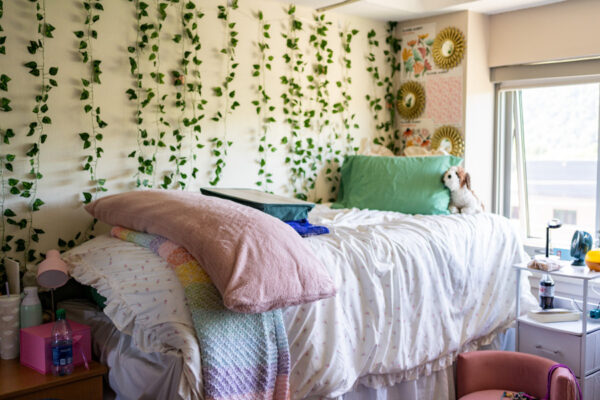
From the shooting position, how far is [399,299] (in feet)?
7.93

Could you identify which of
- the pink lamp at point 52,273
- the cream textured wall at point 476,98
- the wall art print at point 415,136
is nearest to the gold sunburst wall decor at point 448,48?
the cream textured wall at point 476,98

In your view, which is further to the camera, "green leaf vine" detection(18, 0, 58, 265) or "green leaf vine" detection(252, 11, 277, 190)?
"green leaf vine" detection(252, 11, 277, 190)

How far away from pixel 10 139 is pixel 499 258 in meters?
2.40

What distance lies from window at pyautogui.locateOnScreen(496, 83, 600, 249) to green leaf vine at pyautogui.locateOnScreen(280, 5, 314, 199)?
4.36 ft

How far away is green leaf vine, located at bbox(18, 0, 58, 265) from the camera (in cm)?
248

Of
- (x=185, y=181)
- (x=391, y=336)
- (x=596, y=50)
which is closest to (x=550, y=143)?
(x=596, y=50)

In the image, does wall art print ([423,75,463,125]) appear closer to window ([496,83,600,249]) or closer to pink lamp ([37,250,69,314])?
window ([496,83,600,249])

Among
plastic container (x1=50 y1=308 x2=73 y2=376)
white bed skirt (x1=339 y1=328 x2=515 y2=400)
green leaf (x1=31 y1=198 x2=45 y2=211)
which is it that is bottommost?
white bed skirt (x1=339 y1=328 x2=515 y2=400)

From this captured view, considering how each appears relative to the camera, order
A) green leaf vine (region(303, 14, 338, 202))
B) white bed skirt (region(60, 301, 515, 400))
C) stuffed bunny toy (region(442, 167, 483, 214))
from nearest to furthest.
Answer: white bed skirt (region(60, 301, 515, 400))
stuffed bunny toy (region(442, 167, 483, 214))
green leaf vine (region(303, 14, 338, 202))

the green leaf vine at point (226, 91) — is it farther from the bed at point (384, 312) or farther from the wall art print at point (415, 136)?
the wall art print at point (415, 136)

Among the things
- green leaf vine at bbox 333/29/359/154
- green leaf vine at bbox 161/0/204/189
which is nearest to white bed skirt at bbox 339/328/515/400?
green leaf vine at bbox 161/0/204/189

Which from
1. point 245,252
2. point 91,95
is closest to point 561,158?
point 245,252

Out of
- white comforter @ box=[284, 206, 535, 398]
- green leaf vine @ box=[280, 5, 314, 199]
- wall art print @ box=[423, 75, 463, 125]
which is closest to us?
white comforter @ box=[284, 206, 535, 398]

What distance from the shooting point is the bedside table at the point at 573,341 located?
104 inches
